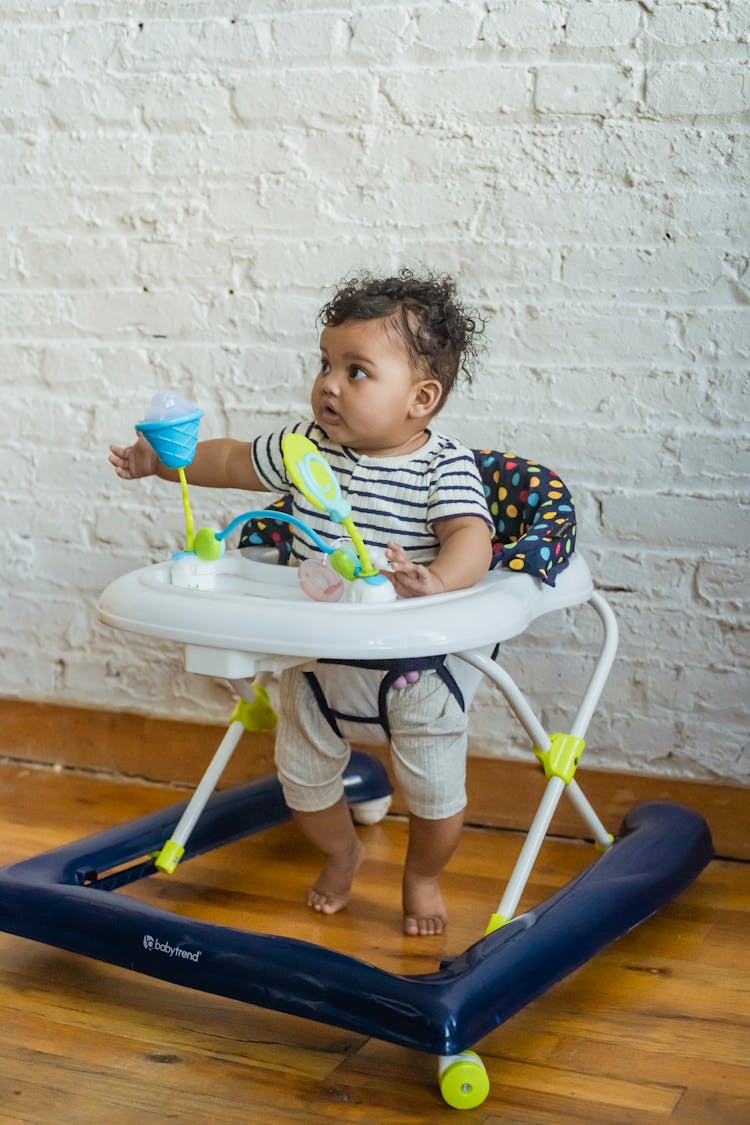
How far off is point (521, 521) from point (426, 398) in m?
0.19

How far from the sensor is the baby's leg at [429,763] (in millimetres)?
1405

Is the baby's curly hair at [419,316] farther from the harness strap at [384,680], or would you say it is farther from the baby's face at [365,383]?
the harness strap at [384,680]

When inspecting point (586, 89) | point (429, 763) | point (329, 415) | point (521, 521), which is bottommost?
point (429, 763)

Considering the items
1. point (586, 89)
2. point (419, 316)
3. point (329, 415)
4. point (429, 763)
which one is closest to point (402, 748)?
point (429, 763)

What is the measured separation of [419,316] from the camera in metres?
1.43

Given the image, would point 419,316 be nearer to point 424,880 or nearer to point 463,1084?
point 424,880

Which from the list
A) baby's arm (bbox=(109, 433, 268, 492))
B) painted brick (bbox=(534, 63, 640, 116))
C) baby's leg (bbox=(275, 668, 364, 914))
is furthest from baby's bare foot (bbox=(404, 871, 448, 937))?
painted brick (bbox=(534, 63, 640, 116))

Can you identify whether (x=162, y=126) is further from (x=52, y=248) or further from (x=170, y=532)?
(x=170, y=532)

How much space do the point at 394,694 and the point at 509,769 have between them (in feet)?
1.64

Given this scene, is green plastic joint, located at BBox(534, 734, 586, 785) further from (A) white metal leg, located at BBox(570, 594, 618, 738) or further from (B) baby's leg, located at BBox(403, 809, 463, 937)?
(B) baby's leg, located at BBox(403, 809, 463, 937)

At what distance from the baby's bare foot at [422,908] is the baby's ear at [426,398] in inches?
21.8

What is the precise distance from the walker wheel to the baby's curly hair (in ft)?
2.36

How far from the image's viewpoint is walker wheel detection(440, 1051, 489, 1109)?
1.12m

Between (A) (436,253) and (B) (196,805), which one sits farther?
(A) (436,253)
